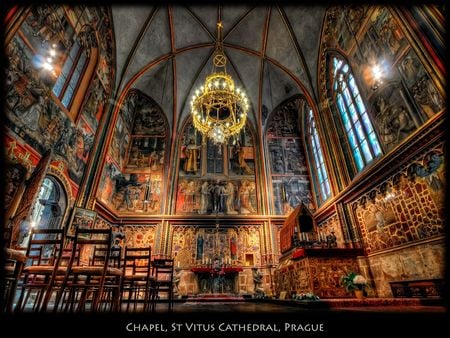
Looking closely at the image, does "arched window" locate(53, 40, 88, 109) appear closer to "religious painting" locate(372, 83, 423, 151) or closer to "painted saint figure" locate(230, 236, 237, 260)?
"painted saint figure" locate(230, 236, 237, 260)

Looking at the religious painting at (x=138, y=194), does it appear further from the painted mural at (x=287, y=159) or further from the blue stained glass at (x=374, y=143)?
the blue stained glass at (x=374, y=143)

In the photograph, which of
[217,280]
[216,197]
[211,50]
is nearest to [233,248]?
[217,280]

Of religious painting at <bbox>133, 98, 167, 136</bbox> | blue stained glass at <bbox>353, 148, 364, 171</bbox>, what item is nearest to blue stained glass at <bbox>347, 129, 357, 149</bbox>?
blue stained glass at <bbox>353, 148, 364, 171</bbox>

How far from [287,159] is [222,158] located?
4.40m

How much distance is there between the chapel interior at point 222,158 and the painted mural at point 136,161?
4.2 inches

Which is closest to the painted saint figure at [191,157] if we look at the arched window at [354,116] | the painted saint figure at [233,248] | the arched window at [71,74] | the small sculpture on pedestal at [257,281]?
the painted saint figure at [233,248]

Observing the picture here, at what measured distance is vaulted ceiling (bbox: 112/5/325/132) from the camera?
11.6m

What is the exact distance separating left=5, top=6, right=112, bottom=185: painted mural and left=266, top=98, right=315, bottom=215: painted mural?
10.6 metres

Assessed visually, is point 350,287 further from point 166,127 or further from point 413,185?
point 166,127

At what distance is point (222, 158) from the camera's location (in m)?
14.6

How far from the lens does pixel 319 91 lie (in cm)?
1197

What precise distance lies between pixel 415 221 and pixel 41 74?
12244 mm

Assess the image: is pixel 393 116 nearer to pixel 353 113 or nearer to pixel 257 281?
pixel 353 113
